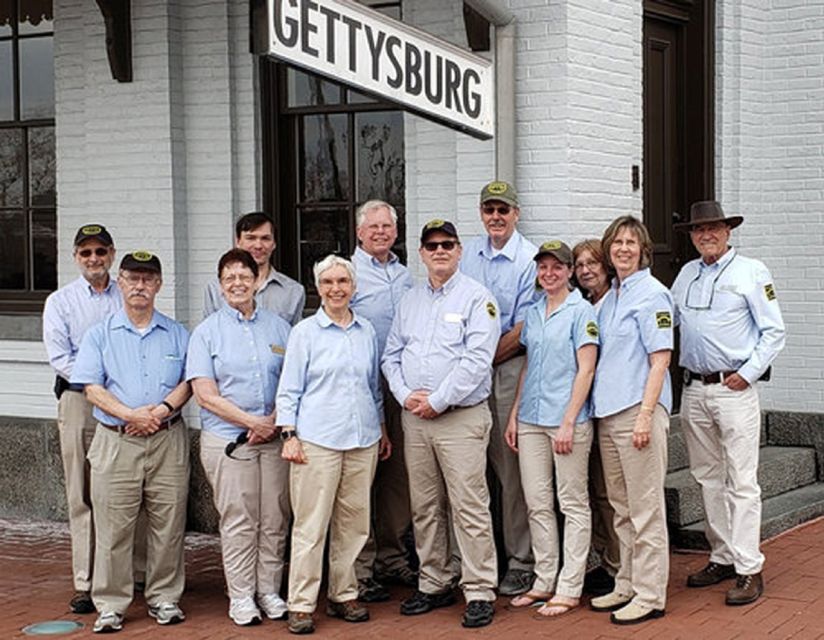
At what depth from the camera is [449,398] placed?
6652 mm

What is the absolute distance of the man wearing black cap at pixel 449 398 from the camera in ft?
22.1

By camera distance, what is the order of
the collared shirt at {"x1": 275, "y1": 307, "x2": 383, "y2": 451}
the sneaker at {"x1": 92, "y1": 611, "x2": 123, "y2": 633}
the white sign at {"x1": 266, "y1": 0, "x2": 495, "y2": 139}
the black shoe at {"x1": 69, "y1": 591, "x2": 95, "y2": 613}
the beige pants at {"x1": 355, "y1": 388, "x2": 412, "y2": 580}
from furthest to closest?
the beige pants at {"x1": 355, "y1": 388, "x2": 412, "y2": 580} < the black shoe at {"x1": 69, "y1": 591, "x2": 95, "y2": 613} < the sneaker at {"x1": 92, "y1": 611, "x2": 123, "y2": 633} < the collared shirt at {"x1": 275, "y1": 307, "x2": 383, "y2": 451} < the white sign at {"x1": 266, "y1": 0, "x2": 495, "y2": 139}

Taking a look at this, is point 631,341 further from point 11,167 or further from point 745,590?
point 11,167

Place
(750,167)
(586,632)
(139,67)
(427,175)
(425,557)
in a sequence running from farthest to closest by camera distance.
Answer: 1. (750,167)
2. (139,67)
3. (427,175)
4. (425,557)
5. (586,632)

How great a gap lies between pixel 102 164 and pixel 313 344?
10.4ft

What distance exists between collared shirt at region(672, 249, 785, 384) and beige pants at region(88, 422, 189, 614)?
101 inches

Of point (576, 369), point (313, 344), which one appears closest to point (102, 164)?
point (313, 344)

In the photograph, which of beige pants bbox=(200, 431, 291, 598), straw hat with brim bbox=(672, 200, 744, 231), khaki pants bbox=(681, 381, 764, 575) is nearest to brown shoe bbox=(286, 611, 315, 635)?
beige pants bbox=(200, 431, 291, 598)

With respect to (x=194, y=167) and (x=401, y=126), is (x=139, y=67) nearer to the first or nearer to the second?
(x=194, y=167)

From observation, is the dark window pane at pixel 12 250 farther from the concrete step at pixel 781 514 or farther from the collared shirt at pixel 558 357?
the concrete step at pixel 781 514

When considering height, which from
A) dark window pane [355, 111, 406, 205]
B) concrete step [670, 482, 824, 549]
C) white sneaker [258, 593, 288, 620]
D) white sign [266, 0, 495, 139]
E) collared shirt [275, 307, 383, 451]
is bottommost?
white sneaker [258, 593, 288, 620]

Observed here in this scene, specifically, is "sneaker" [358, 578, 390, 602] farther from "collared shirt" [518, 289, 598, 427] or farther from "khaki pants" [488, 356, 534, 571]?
"collared shirt" [518, 289, 598, 427]

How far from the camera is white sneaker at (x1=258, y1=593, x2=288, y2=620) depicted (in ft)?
22.6

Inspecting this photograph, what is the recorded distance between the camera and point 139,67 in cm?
911
